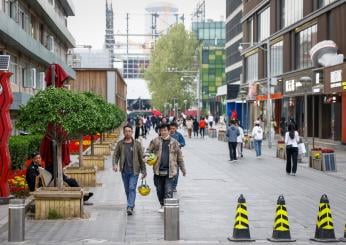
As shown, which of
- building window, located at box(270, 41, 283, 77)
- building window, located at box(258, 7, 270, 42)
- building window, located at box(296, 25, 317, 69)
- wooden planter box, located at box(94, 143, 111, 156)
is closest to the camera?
wooden planter box, located at box(94, 143, 111, 156)

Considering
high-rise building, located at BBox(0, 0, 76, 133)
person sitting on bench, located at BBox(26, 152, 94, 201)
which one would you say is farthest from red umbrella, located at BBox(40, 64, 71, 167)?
high-rise building, located at BBox(0, 0, 76, 133)

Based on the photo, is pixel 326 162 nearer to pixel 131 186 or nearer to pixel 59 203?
pixel 131 186

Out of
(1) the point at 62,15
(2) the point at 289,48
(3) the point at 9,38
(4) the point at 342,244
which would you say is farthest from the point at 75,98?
(1) the point at 62,15

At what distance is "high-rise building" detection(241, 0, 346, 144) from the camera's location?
136 feet

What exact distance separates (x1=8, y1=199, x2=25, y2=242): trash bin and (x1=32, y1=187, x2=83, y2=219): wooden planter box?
7.28 feet

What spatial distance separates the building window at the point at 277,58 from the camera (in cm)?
5772

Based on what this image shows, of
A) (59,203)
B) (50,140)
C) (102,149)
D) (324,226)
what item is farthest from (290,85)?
(324,226)

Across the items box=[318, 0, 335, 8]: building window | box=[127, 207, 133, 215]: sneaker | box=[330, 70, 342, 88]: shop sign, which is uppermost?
box=[318, 0, 335, 8]: building window

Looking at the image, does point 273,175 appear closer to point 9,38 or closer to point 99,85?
point 9,38

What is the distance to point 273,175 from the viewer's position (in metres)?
23.6

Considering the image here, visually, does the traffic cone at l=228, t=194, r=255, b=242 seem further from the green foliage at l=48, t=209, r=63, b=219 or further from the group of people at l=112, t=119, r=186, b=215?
the green foliage at l=48, t=209, r=63, b=219

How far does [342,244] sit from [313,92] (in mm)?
34794

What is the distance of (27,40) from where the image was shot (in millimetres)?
37594

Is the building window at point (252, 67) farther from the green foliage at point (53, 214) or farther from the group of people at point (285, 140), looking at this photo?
the green foliage at point (53, 214)
